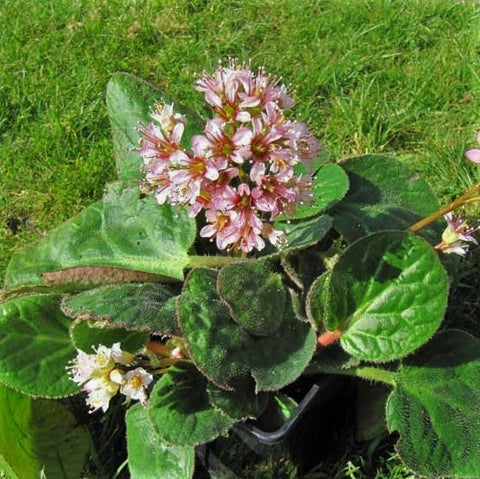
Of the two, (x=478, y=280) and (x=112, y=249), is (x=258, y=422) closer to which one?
(x=112, y=249)

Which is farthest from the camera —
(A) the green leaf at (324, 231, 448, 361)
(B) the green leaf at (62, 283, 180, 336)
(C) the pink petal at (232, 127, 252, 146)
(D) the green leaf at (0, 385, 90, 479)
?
(D) the green leaf at (0, 385, 90, 479)

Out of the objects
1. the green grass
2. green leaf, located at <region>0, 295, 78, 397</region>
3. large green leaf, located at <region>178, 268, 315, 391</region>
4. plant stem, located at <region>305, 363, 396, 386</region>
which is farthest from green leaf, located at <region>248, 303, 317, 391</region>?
the green grass

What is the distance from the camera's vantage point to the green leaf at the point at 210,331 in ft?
4.81

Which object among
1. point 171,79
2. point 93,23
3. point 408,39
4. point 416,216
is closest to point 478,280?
point 416,216

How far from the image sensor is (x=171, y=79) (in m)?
2.79

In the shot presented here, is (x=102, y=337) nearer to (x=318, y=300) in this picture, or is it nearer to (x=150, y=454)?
(x=150, y=454)

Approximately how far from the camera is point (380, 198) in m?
1.87

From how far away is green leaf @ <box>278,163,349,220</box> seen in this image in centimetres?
171

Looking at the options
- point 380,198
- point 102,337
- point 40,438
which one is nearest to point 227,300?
point 102,337

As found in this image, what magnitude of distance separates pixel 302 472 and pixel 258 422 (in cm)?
24

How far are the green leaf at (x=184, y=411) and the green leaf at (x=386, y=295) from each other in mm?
290

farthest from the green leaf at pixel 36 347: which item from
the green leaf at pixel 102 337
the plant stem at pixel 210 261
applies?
the plant stem at pixel 210 261

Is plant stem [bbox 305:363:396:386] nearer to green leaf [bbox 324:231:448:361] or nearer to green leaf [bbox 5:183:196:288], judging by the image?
green leaf [bbox 324:231:448:361]

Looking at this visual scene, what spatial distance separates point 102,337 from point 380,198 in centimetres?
72
